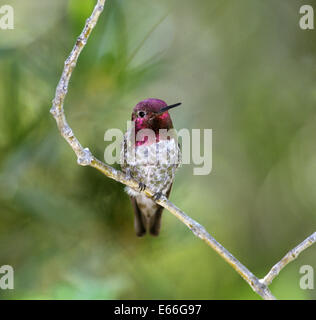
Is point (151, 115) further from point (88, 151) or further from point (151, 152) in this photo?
point (88, 151)

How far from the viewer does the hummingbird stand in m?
2.70

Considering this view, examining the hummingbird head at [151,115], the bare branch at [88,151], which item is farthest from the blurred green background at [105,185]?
the bare branch at [88,151]

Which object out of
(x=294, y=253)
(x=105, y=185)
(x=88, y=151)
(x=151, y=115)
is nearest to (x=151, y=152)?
(x=151, y=115)

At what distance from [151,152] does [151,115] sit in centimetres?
27

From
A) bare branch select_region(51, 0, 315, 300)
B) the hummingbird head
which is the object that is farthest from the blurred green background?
bare branch select_region(51, 0, 315, 300)

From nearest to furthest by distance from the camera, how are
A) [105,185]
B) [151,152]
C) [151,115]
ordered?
[105,185]
[151,115]
[151,152]

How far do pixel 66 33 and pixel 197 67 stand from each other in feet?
7.29

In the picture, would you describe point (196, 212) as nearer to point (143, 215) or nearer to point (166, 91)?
point (143, 215)

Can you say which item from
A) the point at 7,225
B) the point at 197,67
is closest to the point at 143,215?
the point at 7,225

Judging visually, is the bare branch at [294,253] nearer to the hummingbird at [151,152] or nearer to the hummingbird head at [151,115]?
the hummingbird at [151,152]

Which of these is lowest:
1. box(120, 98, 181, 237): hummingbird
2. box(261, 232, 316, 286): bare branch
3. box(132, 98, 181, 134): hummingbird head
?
box(261, 232, 316, 286): bare branch

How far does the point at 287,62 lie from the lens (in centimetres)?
398

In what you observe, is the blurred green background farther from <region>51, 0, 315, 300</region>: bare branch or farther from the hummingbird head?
<region>51, 0, 315, 300</region>: bare branch

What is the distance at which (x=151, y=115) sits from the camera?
8.89 feet
